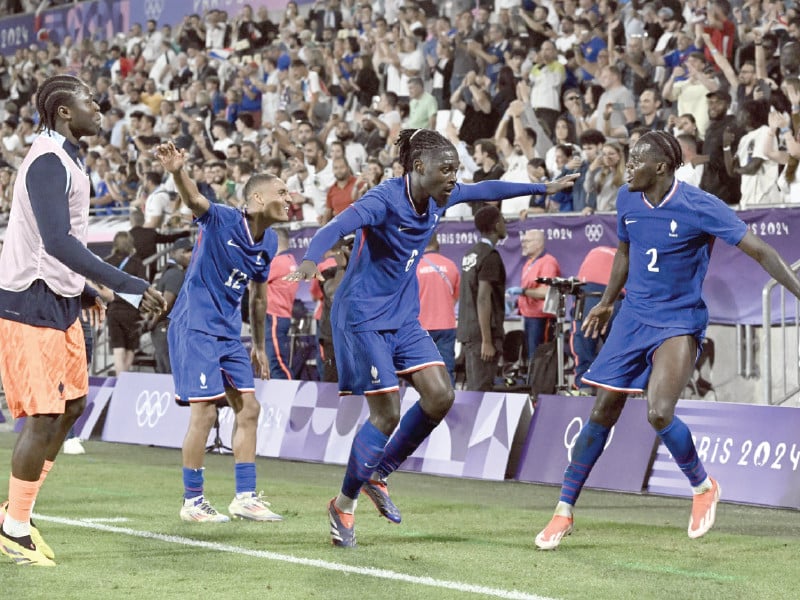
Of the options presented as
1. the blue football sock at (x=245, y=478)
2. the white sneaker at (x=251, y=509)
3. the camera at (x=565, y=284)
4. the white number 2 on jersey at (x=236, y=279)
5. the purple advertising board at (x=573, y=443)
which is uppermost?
the white number 2 on jersey at (x=236, y=279)

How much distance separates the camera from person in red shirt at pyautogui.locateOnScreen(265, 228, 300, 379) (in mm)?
15344

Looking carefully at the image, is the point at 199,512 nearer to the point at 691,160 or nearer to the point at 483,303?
the point at 483,303

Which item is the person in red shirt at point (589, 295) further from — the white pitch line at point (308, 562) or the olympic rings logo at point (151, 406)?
the white pitch line at point (308, 562)

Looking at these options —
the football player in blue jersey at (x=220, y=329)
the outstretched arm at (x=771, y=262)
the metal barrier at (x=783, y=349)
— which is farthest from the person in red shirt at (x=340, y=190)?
the outstretched arm at (x=771, y=262)

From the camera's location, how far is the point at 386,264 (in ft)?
24.3

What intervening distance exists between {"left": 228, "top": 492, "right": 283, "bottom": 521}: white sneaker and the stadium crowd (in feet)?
16.4

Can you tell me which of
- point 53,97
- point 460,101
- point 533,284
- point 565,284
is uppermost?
point 53,97

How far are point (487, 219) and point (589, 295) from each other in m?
1.22

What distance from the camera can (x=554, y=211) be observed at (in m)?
15.0

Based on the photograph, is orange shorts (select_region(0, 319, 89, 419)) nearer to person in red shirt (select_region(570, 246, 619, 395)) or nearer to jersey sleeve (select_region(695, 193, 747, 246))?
jersey sleeve (select_region(695, 193, 747, 246))

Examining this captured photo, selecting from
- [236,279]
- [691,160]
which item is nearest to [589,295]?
[691,160]

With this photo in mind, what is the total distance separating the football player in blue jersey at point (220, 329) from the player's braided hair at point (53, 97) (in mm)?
2040

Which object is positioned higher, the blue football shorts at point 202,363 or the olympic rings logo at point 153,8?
the olympic rings logo at point 153,8

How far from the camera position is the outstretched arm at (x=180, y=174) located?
301 inches
